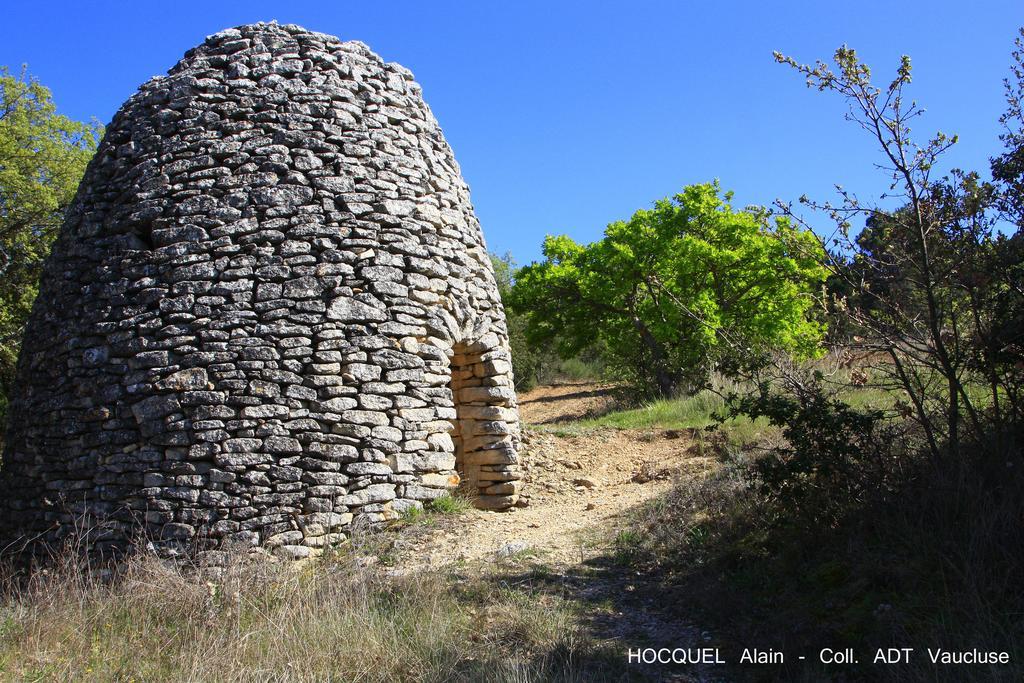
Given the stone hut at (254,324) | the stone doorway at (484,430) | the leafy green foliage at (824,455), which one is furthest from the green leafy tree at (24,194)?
the leafy green foliage at (824,455)

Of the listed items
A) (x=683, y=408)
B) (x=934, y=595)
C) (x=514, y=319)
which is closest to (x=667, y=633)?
(x=934, y=595)

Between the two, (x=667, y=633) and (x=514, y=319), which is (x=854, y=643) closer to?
(x=667, y=633)

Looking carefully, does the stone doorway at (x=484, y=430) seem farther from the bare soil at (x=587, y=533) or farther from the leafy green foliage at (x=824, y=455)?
the leafy green foliage at (x=824, y=455)

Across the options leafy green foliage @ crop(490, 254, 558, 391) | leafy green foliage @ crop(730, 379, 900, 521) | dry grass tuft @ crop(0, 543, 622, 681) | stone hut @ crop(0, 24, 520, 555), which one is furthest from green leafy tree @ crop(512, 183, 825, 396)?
dry grass tuft @ crop(0, 543, 622, 681)

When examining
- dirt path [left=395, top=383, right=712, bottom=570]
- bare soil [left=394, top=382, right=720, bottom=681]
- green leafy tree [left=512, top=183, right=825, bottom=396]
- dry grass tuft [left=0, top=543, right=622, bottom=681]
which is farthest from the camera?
green leafy tree [left=512, top=183, right=825, bottom=396]

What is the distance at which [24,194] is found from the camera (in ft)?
43.1

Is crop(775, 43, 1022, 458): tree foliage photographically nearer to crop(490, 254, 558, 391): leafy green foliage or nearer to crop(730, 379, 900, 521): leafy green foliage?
crop(730, 379, 900, 521): leafy green foliage

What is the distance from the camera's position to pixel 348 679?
391cm

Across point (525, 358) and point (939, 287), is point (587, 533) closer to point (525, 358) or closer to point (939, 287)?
point (939, 287)

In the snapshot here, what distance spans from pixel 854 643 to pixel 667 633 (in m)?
1.10

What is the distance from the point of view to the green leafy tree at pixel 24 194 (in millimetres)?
13172

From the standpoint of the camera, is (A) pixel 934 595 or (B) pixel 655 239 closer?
(A) pixel 934 595

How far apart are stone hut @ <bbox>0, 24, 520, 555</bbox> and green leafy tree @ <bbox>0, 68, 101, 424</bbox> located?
23.8 ft

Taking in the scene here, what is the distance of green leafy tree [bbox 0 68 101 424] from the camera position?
1317cm
